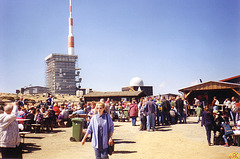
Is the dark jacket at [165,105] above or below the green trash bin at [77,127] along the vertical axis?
above

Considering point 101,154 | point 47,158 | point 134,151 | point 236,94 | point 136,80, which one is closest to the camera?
point 101,154

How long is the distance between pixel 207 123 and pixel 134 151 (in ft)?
11.4

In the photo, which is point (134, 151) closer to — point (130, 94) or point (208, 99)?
point (208, 99)

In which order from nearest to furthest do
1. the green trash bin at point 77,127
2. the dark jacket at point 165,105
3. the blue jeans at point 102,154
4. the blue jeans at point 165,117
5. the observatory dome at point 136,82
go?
1. the blue jeans at point 102,154
2. the green trash bin at point 77,127
3. the dark jacket at point 165,105
4. the blue jeans at point 165,117
5. the observatory dome at point 136,82

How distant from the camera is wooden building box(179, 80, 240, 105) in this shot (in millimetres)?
21906

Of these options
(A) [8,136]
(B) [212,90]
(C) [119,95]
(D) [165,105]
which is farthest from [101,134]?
(C) [119,95]

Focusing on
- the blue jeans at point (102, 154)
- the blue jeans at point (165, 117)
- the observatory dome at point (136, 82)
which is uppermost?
the observatory dome at point (136, 82)

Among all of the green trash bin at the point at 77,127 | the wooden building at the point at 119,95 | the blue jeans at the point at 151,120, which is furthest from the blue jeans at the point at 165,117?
the wooden building at the point at 119,95

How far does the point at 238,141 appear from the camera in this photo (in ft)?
27.4

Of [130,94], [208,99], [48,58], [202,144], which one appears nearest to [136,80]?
[130,94]

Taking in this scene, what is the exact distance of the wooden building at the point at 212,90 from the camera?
2191 centimetres

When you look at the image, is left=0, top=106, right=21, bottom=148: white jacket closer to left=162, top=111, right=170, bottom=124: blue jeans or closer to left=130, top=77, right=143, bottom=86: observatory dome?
left=162, top=111, right=170, bottom=124: blue jeans

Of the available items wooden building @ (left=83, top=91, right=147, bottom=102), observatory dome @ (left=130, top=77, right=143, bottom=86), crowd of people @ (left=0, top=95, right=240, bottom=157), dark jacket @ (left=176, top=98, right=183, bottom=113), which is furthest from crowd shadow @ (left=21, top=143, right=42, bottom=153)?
observatory dome @ (left=130, top=77, right=143, bottom=86)

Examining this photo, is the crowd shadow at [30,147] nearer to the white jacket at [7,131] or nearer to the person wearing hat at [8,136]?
the person wearing hat at [8,136]
